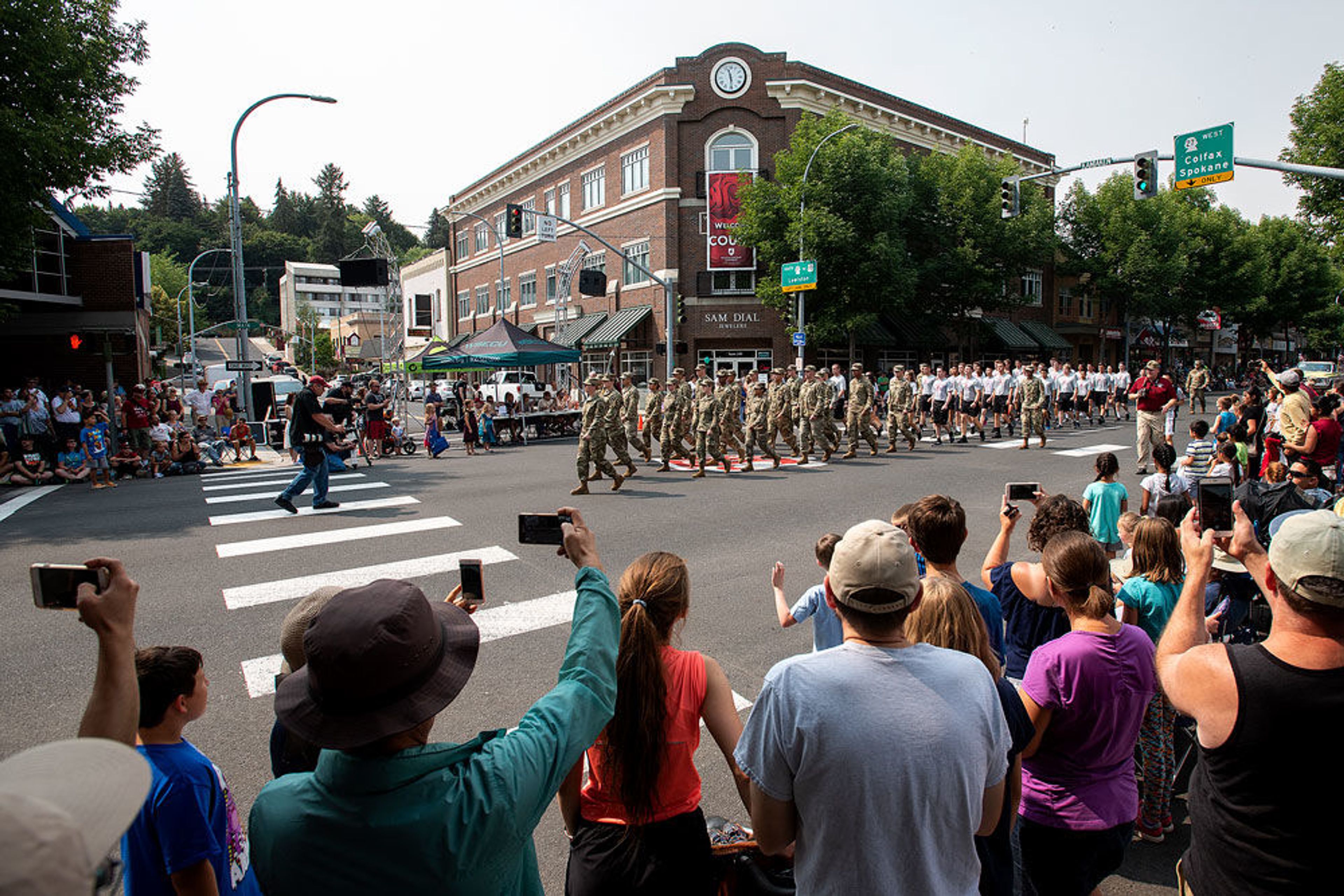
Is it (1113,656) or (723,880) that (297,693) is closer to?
(723,880)

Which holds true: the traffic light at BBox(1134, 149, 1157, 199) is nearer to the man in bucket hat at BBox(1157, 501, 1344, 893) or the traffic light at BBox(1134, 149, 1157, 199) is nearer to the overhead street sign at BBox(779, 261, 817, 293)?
the overhead street sign at BBox(779, 261, 817, 293)

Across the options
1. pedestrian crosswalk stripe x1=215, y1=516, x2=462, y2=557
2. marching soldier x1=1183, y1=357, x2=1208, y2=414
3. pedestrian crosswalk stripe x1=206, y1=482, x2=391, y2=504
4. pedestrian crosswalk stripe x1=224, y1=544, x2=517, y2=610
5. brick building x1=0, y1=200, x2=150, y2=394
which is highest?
brick building x1=0, y1=200, x2=150, y2=394

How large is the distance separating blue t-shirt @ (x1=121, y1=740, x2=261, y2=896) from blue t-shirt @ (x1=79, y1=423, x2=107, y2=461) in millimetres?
15291

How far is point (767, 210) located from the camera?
31062mm

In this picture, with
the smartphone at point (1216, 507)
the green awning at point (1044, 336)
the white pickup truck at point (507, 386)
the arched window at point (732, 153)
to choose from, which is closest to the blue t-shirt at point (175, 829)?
the smartphone at point (1216, 507)

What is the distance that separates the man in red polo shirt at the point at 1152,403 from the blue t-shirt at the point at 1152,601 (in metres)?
10.8

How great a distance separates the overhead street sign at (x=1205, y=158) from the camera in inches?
599

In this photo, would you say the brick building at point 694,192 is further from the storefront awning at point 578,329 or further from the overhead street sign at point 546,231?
the overhead street sign at point 546,231

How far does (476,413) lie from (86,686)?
50.7 ft

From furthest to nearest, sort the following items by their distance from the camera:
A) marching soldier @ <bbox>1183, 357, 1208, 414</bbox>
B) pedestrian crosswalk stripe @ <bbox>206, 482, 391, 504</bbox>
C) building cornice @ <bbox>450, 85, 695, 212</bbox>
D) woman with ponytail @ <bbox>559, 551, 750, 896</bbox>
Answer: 1. building cornice @ <bbox>450, 85, 695, 212</bbox>
2. marching soldier @ <bbox>1183, 357, 1208, 414</bbox>
3. pedestrian crosswalk stripe @ <bbox>206, 482, 391, 504</bbox>
4. woman with ponytail @ <bbox>559, 551, 750, 896</bbox>

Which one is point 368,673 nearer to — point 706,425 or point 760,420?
point 706,425

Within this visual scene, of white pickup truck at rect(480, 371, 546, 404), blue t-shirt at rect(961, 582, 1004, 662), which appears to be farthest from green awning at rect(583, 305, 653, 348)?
blue t-shirt at rect(961, 582, 1004, 662)

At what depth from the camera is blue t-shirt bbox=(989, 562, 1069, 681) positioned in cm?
377

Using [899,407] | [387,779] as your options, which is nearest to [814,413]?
[899,407]
